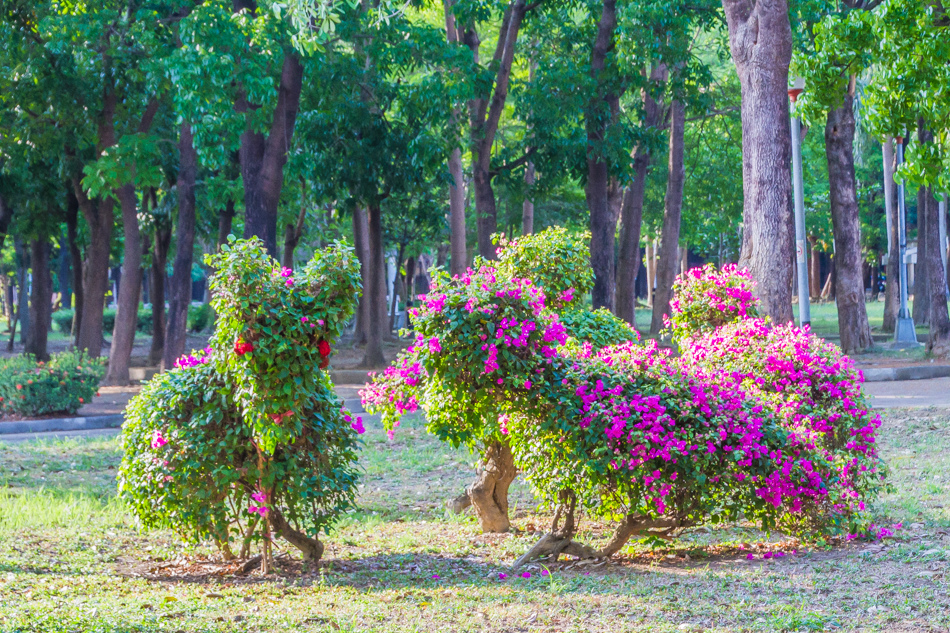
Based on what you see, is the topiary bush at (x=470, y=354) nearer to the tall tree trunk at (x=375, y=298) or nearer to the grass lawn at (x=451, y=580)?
the grass lawn at (x=451, y=580)

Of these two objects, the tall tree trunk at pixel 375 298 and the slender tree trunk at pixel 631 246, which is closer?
the tall tree trunk at pixel 375 298

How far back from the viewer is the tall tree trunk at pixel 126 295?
65.1ft

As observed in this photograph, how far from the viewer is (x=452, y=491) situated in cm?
970

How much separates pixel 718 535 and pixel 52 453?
27.2 ft

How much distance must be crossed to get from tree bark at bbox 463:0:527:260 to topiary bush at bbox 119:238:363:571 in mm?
13691

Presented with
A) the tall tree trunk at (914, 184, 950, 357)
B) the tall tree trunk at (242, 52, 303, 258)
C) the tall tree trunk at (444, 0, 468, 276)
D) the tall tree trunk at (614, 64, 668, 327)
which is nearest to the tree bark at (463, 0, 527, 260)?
the tall tree trunk at (444, 0, 468, 276)

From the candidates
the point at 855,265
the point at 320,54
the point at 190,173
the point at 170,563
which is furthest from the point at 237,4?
the point at 855,265

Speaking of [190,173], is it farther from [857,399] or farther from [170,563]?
[857,399]

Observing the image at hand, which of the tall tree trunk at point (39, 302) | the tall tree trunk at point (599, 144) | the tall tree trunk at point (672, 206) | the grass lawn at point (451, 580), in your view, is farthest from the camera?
the tall tree trunk at point (39, 302)

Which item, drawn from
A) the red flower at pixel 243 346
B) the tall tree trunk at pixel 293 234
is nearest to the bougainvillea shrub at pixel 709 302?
the red flower at pixel 243 346

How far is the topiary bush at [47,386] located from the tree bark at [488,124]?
26.6ft

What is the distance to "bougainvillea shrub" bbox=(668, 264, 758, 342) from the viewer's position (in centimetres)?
910

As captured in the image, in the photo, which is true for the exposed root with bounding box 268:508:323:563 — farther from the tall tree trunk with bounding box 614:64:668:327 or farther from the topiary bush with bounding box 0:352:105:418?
the tall tree trunk with bounding box 614:64:668:327

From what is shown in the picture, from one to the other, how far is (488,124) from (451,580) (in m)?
15.0
